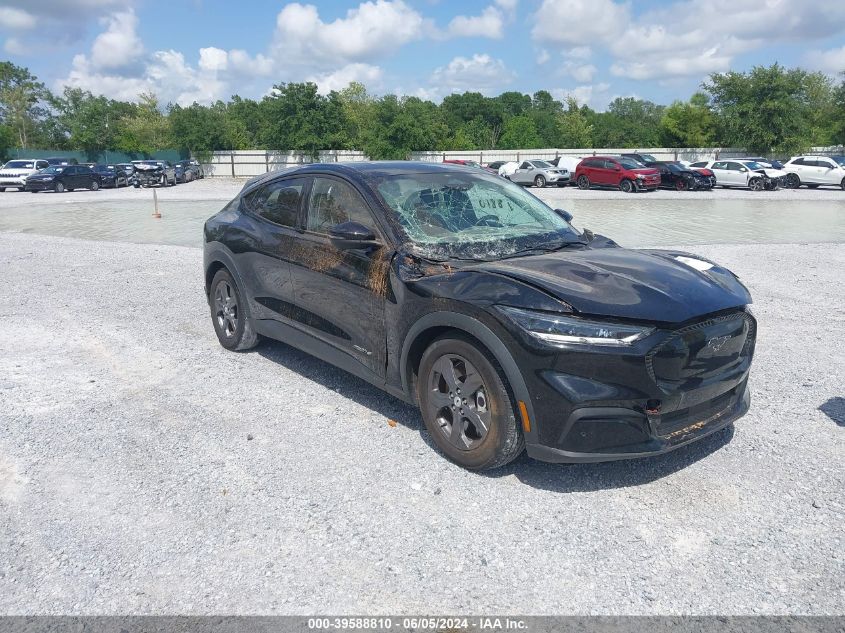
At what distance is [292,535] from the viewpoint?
11.0ft

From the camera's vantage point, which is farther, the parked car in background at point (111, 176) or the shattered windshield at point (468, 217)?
the parked car in background at point (111, 176)

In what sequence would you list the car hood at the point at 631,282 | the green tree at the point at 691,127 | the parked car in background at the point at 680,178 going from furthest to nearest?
the green tree at the point at 691,127 → the parked car in background at the point at 680,178 → the car hood at the point at 631,282

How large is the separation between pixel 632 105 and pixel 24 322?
387ft

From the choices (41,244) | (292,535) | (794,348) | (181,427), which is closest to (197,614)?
(292,535)

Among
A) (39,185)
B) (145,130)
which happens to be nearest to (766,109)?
(39,185)

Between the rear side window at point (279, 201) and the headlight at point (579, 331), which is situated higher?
the rear side window at point (279, 201)

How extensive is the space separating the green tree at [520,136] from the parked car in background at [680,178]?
116 ft

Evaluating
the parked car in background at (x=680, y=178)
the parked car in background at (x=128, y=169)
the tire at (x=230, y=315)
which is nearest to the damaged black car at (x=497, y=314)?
the tire at (x=230, y=315)

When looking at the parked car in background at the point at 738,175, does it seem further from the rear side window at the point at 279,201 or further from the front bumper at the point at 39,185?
the front bumper at the point at 39,185

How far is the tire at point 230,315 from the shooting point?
5926mm

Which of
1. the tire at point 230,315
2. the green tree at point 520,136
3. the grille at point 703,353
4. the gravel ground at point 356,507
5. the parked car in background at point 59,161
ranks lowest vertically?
the gravel ground at point 356,507

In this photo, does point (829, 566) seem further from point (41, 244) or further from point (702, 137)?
point (702, 137)

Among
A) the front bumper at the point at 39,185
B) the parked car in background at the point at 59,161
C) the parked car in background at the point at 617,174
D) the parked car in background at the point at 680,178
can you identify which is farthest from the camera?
the parked car in background at the point at 59,161

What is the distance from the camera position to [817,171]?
108ft
